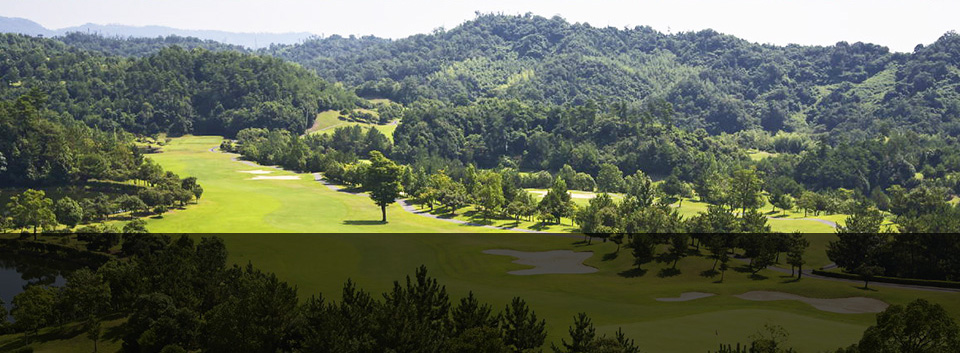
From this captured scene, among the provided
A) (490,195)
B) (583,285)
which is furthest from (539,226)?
(583,285)

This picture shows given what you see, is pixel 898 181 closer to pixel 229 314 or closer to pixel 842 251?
pixel 842 251

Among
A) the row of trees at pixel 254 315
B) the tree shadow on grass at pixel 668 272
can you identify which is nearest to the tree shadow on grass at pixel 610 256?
the tree shadow on grass at pixel 668 272

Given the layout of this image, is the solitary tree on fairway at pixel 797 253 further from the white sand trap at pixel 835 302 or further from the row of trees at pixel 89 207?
the row of trees at pixel 89 207

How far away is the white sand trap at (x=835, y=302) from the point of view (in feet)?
188

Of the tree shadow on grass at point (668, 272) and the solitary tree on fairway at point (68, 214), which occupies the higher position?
the tree shadow on grass at point (668, 272)

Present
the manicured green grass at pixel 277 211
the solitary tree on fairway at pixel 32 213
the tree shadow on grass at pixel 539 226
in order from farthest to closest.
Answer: the tree shadow on grass at pixel 539 226, the manicured green grass at pixel 277 211, the solitary tree on fairway at pixel 32 213

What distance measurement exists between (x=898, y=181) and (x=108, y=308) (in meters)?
188

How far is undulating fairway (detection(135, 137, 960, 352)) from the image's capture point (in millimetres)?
51188

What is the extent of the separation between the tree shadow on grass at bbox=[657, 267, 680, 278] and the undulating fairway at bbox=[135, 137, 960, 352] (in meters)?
0.43

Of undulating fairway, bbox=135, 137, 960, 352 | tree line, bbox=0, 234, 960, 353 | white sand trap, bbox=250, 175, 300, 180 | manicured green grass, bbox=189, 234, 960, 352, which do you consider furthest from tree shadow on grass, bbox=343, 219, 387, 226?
white sand trap, bbox=250, 175, 300, 180

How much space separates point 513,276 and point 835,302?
3086 centimetres

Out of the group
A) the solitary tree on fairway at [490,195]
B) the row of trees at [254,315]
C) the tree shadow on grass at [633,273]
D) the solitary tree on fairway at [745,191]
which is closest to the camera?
the row of trees at [254,315]

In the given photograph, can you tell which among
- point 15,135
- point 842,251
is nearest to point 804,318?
point 842,251

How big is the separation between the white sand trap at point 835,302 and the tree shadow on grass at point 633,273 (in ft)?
43.8
